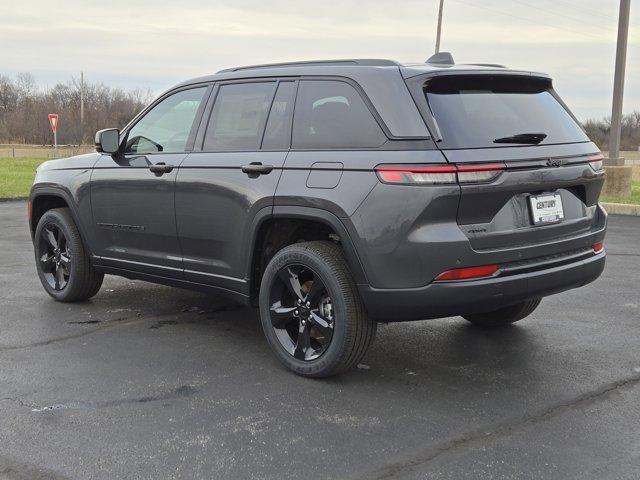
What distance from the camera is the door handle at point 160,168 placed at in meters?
5.24

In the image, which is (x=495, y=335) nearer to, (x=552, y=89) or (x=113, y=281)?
(x=552, y=89)

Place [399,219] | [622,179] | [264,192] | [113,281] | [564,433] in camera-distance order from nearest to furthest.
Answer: [564,433] → [399,219] → [264,192] → [113,281] → [622,179]

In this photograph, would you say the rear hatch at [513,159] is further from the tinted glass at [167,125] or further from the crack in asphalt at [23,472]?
the crack in asphalt at [23,472]

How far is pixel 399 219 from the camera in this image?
3.92 m

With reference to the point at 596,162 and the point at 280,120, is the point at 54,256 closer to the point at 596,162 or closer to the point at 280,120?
the point at 280,120

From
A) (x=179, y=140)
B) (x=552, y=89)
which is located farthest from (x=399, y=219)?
(x=179, y=140)

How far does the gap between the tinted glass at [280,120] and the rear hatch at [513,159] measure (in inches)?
36.5

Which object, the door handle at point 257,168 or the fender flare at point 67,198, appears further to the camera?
the fender flare at point 67,198

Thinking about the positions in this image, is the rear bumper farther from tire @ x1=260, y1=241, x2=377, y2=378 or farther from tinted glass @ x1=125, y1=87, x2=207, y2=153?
tinted glass @ x1=125, y1=87, x2=207, y2=153

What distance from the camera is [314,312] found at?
4.44 meters

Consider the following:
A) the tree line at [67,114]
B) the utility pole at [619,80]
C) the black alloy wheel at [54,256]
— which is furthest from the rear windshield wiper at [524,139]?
the tree line at [67,114]

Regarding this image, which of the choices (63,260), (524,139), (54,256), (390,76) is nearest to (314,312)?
(390,76)

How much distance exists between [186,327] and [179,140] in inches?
54.3

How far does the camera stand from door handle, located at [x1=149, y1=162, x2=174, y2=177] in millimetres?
5242
